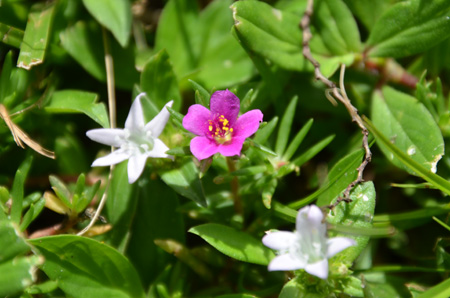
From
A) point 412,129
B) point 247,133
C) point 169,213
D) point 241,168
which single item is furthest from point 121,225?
point 412,129

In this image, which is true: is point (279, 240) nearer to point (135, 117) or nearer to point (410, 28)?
point (135, 117)

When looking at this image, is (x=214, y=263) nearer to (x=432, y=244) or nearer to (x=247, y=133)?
(x=247, y=133)

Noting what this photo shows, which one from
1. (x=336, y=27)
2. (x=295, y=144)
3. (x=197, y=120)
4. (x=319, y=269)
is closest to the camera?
(x=319, y=269)

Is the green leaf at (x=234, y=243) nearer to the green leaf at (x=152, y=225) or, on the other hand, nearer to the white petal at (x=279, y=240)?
the white petal at (x=279, y=240)

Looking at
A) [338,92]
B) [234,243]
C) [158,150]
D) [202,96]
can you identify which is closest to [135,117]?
[158,150]

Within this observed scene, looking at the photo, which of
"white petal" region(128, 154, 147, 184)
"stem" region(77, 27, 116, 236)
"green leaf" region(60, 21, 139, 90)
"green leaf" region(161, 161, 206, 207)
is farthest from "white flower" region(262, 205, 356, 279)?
"green leaf" region(60, 21, 139, 90)
